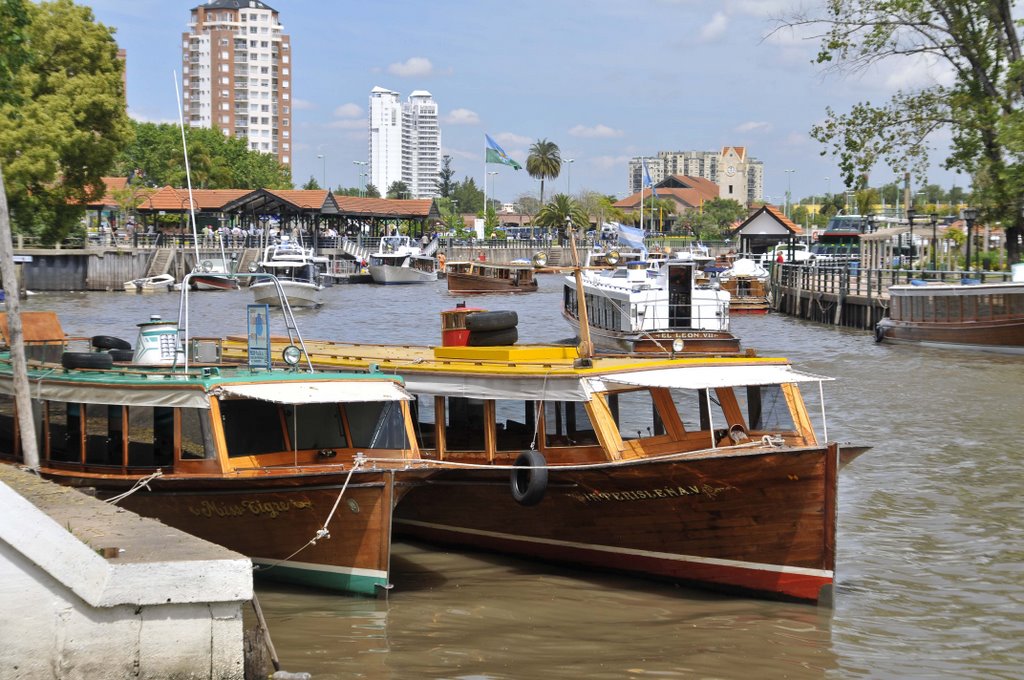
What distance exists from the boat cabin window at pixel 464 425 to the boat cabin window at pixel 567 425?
0.83m

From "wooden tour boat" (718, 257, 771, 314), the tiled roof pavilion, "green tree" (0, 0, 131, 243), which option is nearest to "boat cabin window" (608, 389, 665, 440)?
"wooden tour boat" (718, 257, 771, 314)

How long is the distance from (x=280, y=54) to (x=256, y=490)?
614 feet

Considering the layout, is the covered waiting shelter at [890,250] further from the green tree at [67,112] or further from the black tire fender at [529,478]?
the black tire fender at [529,478]

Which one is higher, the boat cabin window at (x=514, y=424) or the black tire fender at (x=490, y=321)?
the black tire fender at (x=490, y=321)

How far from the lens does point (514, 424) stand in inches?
571

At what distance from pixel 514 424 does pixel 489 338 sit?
1455 millimetres

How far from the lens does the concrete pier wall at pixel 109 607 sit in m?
7.39

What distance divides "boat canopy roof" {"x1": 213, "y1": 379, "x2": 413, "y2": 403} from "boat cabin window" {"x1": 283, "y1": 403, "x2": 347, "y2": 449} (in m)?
0.57

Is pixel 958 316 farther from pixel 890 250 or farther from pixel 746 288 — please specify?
pixel 746 288

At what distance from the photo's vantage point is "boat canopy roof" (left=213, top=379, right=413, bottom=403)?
12.2m

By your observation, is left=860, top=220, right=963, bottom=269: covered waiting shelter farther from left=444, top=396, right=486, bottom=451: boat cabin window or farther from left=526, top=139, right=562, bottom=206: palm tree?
left=526, top=139, right=562, bottom=206: palm tree

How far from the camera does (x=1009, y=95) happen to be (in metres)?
36.9

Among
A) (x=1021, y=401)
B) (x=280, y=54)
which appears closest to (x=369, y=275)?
(x=1021, y=401)

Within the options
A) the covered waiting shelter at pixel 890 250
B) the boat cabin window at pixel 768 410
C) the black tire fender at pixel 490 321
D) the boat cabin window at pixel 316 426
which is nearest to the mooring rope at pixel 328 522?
the boat cabin window at pixel 316 426
